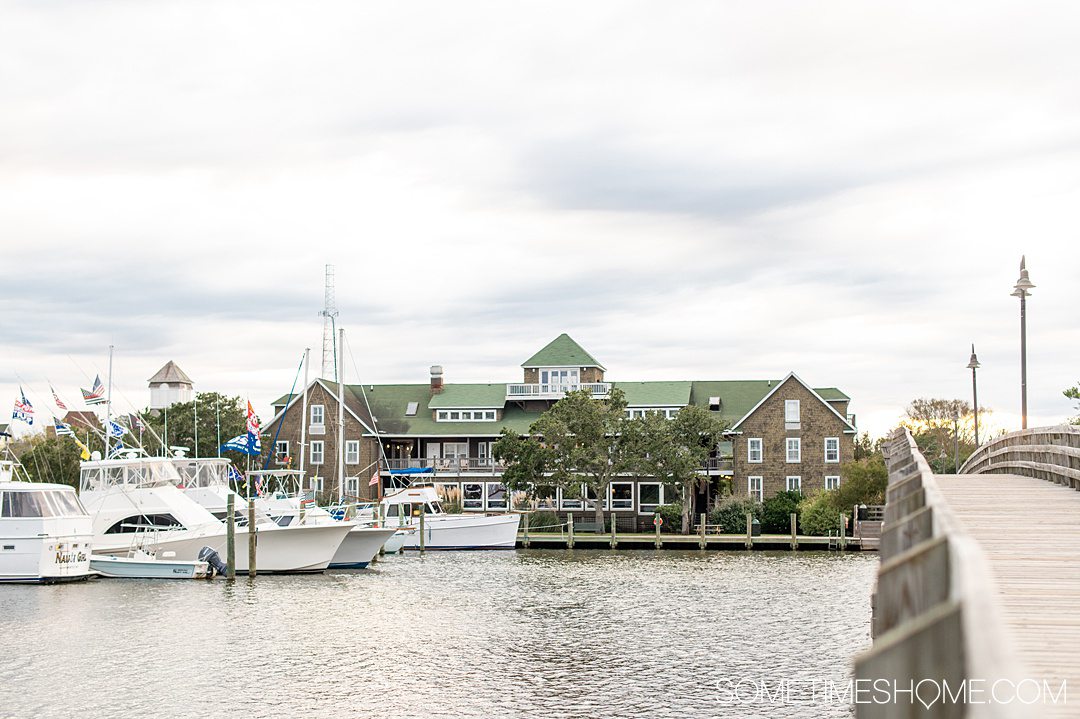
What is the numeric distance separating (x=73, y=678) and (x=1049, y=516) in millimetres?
19191

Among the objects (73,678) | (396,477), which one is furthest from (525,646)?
(396,477)

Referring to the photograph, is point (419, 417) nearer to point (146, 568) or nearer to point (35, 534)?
point (146, 568)

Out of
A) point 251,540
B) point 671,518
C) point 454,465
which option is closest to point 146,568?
point 251,540

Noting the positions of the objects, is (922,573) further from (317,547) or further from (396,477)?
(396,477)

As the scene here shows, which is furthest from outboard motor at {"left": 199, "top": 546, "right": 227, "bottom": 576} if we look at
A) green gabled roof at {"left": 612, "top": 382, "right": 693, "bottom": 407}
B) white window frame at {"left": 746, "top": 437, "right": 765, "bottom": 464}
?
white window frame at {"left": 746, "top": 437, "right": 765, "bottom": 464}

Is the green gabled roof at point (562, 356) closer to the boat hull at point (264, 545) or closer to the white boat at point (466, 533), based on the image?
the white boat at point (466, 533)

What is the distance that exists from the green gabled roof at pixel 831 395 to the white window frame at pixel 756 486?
7.66m

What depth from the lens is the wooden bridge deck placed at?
337 inches

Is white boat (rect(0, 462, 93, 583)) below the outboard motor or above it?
above

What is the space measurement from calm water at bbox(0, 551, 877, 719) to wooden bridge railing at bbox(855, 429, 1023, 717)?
18.1 meters

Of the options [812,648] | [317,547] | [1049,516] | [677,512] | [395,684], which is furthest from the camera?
[677,512]

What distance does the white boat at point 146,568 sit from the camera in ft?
150

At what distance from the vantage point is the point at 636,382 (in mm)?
89000

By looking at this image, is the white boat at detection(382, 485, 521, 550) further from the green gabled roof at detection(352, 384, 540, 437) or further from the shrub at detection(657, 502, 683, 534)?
the green gabled roof at detection(352, 384, 540, 437)
